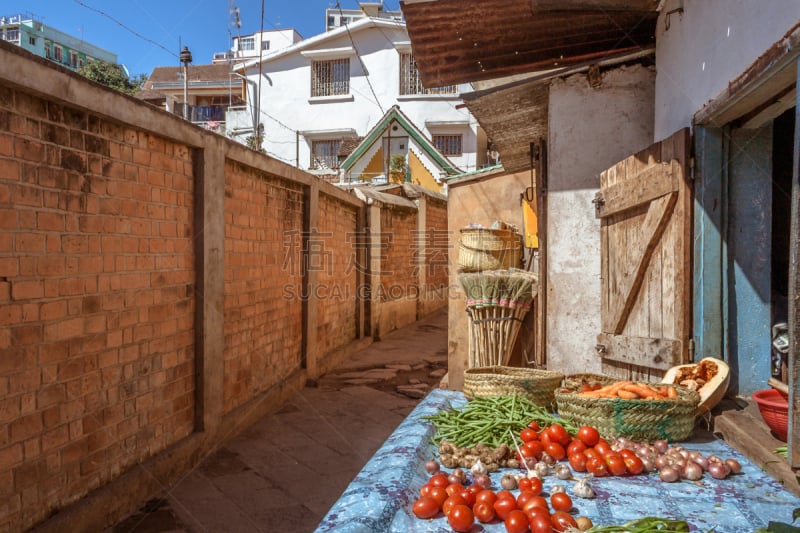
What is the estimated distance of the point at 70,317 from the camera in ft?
10.0

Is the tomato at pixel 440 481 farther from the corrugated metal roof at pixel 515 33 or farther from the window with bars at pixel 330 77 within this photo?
the window with bars at pixel 330 77

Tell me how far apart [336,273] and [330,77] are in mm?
19855

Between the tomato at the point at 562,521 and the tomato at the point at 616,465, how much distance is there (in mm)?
552

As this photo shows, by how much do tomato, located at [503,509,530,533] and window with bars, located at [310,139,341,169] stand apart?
24.4 metres

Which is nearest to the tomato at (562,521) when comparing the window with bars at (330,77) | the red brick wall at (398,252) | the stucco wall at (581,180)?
the stucco wall at (581,180)

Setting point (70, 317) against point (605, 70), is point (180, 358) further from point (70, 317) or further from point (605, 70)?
point (605, 70)

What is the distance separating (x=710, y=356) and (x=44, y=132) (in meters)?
4.00

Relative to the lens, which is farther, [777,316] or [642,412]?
[777,316]

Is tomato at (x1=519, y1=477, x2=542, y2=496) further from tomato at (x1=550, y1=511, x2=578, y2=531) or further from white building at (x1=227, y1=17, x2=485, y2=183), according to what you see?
white building at (x1=227, y1=17, x2=485, y2=183)

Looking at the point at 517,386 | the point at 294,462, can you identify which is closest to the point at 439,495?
the point at 517,386

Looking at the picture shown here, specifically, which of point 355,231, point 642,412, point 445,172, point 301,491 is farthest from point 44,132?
point 445,172

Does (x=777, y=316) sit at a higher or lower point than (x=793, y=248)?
lower

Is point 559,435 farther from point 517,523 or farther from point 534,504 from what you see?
point 517,523

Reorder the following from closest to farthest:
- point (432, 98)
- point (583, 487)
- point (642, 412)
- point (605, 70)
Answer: point (583, 487), point (642, 412), point (605, 70), point (432, 98)
